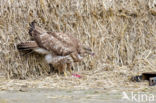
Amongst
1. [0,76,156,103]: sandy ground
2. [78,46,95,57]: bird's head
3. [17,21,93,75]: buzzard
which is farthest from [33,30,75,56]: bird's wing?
[0,76,156,103]: sandy ground

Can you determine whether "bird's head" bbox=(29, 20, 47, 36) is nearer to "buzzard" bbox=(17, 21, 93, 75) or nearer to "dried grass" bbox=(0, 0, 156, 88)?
"buzzard" bbox=(17, 21, 93, 75)

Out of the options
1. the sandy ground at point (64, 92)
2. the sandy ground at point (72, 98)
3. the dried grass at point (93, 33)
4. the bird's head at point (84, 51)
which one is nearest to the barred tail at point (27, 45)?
the dried grass at point (93, 33)

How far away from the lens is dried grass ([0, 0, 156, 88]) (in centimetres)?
748

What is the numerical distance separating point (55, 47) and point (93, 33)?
1.12 m

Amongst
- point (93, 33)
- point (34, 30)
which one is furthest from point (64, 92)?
point (93, 33)

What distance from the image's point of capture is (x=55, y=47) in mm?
7543

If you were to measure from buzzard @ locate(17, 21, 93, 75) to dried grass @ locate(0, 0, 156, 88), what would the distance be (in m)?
0.23

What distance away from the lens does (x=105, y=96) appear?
5.08 meters

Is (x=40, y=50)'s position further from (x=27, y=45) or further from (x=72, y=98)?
(x=72, y=98)

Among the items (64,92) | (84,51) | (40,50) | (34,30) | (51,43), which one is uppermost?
(34,30)

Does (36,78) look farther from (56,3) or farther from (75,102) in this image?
(75,102)

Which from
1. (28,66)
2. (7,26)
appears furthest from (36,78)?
(7,26)

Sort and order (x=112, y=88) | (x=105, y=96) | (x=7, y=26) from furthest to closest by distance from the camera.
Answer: (x=7, y=26) → (x=112, y=88) → (x=105, y=96)

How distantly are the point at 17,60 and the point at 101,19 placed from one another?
2035mm
